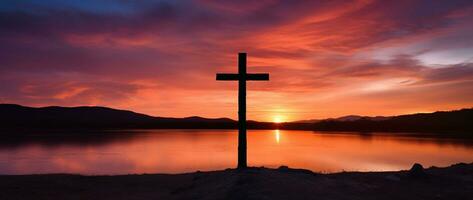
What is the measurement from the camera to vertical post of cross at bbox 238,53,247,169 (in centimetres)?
1477

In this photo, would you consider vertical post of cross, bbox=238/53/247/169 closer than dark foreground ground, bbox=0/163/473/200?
No

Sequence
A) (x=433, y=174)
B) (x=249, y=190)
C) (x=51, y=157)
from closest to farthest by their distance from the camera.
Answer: (x=249, y=190) → (x=433, y=174) → (x=51, y=157)

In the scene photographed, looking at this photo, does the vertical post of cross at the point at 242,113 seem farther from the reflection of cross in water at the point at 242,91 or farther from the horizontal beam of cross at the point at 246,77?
the horizontal beam of cross at the point at 246,77

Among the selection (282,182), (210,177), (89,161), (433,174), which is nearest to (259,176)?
(282,182)

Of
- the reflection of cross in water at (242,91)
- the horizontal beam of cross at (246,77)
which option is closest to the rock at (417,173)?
the reflection of cross in water at (242,91)

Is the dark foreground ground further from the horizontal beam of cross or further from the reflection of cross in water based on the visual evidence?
the horizontal beam of cross

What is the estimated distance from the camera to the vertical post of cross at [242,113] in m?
14.8

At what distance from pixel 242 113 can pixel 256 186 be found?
441 centimetres

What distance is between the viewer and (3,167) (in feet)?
97.9

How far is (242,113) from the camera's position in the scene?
49.0 ft

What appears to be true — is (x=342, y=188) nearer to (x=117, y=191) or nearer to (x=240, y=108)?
(x=240, y=108)

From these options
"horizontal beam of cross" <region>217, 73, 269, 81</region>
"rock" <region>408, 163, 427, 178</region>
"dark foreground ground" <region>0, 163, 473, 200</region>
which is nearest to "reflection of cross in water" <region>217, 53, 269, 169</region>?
"horizontal beam of cross" <region>217, 73, 269, 81</region>

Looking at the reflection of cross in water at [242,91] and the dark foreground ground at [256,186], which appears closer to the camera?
the dark foreground ground at [256,186]

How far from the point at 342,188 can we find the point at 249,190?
2.93 meters
